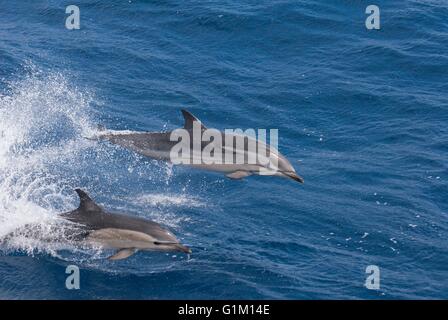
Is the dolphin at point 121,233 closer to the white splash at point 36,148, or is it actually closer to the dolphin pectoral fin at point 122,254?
the dolphin pectoral fin at point 122,254

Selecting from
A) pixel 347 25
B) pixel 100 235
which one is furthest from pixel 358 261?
pixel 347 25

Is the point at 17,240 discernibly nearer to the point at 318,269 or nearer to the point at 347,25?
the point at 318,269

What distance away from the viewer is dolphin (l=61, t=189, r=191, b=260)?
632 inches

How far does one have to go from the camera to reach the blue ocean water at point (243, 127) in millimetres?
17219

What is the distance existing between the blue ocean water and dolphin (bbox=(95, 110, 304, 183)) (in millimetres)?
1359

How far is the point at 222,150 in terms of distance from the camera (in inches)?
704

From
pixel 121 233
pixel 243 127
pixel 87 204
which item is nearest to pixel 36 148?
pixel 243 127

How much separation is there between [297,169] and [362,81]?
5423mm

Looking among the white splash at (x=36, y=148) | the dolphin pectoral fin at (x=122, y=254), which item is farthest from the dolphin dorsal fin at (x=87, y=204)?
the dolphin pectoral fin at (x=122, y=254)

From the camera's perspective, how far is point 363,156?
2208 centimetres

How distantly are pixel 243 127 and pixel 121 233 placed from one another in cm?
789

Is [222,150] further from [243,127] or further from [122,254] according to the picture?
[243,127]

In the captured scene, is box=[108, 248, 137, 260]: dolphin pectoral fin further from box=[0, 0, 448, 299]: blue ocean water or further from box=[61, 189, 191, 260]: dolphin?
box=[0, 0, 448, 299]: blue ocean water
